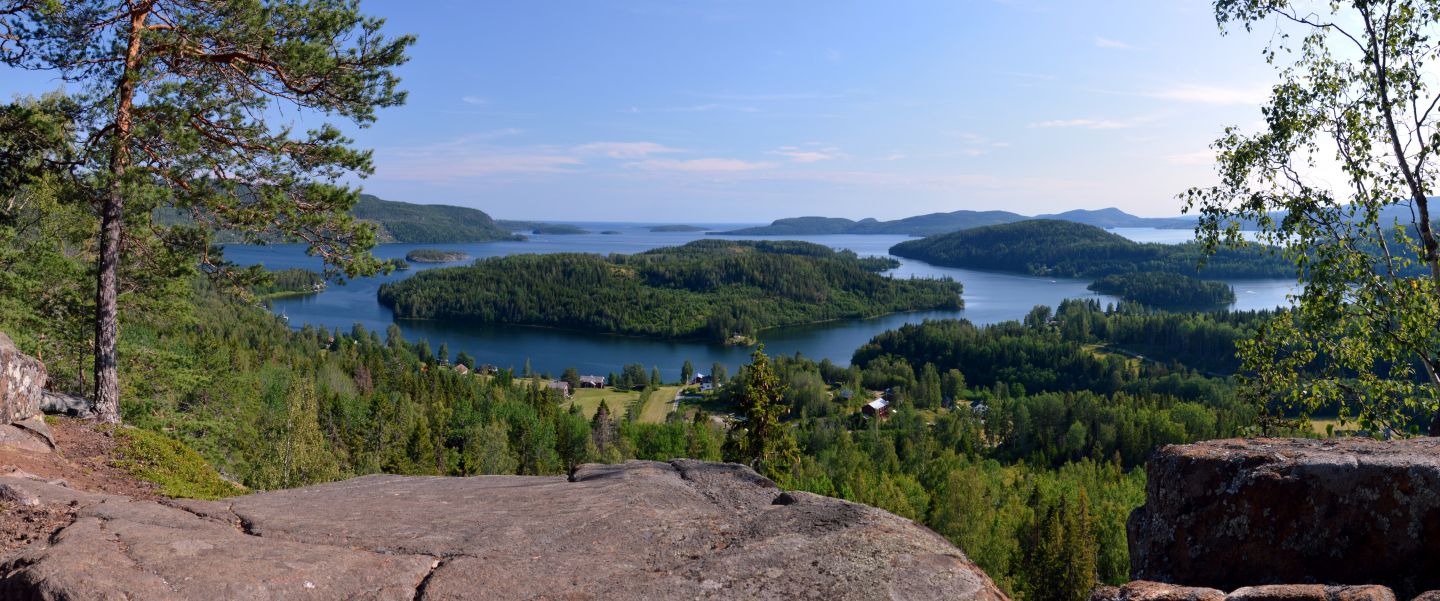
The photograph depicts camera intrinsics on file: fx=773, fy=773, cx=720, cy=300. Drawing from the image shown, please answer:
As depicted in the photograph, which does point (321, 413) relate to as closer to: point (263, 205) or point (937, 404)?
point (263, 205)

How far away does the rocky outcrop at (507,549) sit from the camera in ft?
15.9

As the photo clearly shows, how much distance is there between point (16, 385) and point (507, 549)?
9.83m

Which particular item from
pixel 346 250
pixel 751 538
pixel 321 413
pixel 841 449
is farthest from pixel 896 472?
pixel 751 538

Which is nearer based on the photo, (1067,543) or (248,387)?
(1067,543)

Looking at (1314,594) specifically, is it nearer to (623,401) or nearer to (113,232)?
(113,232)

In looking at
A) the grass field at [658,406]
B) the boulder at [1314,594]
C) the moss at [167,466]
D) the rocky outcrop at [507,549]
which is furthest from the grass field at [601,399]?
the boulder at [1314,594]

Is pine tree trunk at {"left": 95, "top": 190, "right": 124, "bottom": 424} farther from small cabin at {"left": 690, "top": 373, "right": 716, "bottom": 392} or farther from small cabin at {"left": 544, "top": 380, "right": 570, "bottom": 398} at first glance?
small cabin at {"left": 690, "top": 373, "right": 716, "bottom": 392}

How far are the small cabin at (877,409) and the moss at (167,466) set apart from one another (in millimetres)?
86285

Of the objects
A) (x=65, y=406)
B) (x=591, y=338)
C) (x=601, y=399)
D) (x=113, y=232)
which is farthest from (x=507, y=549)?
(x=591, y=338)

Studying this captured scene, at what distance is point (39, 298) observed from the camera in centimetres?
1756

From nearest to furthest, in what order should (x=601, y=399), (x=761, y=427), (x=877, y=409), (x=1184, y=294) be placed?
(x=761, y=427), (x=601, y=399), (x=877, y=409), (x=1184, y=294)

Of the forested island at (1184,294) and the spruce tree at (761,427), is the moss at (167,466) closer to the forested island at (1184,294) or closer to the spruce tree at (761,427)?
the spruce tree at (761,427)

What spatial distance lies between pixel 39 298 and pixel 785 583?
20.4 metres

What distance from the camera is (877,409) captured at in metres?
95.9
